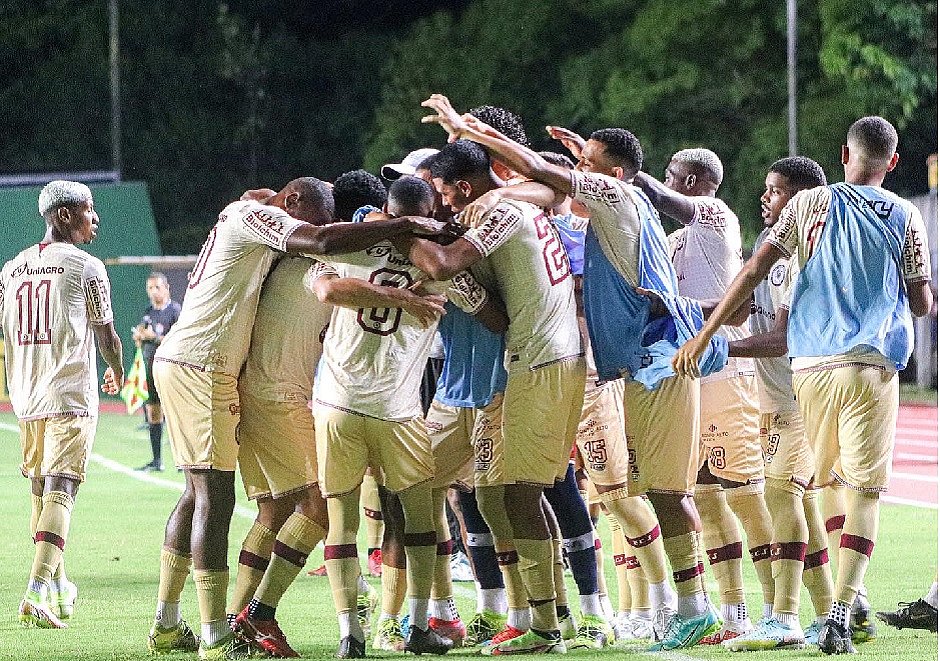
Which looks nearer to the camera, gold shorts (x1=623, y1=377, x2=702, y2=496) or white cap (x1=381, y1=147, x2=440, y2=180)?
gold shorts (x1=623, y1=377, x2=702, y2=496)

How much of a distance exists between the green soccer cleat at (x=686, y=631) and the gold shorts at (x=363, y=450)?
4.54ft

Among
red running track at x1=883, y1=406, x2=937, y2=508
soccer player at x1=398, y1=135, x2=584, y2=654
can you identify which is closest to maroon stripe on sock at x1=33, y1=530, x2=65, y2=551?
soccer player at x1=398, y1=135, x2=584, y2=654

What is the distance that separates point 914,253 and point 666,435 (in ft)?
4.77

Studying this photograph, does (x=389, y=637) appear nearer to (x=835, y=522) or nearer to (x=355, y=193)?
(x=355, y=193)

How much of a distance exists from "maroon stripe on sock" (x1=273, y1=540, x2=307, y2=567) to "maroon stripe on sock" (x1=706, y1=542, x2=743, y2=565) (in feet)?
6.70

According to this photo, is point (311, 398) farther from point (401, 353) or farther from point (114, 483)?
point (114, 483)

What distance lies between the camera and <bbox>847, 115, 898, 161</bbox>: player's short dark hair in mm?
7867

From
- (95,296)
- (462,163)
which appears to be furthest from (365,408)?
(95,296)

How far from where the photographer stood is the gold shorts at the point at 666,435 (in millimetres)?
7812

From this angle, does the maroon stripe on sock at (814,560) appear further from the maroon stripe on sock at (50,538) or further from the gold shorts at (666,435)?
the maroon stripe on sock at (50,538)

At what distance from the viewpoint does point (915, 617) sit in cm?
842

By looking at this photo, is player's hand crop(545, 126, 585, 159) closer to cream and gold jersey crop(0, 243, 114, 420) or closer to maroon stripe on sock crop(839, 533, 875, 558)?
maroon stripe on sock crop(839, 533, 875, 558)

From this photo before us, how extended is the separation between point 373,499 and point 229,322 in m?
2.15

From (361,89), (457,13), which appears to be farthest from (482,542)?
(361,89)
